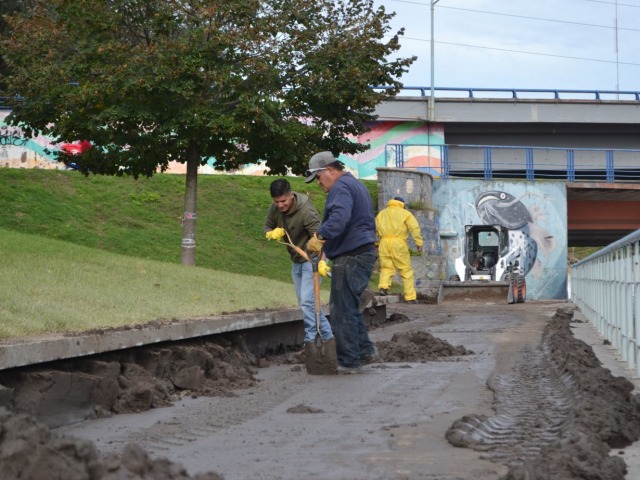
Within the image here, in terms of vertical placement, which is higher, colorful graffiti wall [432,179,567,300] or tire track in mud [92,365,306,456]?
colorful graffiti wall [432,179,567,300]

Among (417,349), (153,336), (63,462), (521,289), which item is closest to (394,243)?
(521,289)

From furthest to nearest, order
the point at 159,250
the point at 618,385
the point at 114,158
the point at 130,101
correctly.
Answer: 1. the point at 159,250
2. the point at 114,158
3. the point at 130,101
4. the point at 618,385

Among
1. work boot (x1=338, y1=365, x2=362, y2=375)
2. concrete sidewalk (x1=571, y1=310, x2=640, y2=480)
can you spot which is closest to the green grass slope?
work boot (x1=338, y1=365, x2=362, y2=375)

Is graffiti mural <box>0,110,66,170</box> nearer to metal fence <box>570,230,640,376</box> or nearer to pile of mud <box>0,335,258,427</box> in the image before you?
metal fence <box>570,230,640,376</box>

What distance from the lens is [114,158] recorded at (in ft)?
71.7

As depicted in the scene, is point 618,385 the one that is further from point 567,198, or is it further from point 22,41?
point 567,198

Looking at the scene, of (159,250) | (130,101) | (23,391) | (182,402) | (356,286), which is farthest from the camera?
(159,250)

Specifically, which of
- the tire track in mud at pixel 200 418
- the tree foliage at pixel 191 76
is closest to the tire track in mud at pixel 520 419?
the tire track in mud at pixel 200 418

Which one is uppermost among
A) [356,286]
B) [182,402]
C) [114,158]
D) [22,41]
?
[22,41]

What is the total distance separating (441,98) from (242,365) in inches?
1523

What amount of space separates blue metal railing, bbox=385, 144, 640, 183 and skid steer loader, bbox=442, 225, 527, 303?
9.55m

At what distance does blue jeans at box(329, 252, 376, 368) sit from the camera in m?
10.6

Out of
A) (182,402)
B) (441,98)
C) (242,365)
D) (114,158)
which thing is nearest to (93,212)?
(114,158)

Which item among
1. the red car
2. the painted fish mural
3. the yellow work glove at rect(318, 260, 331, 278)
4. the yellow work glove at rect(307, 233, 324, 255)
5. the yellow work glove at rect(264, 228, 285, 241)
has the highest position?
the red car
